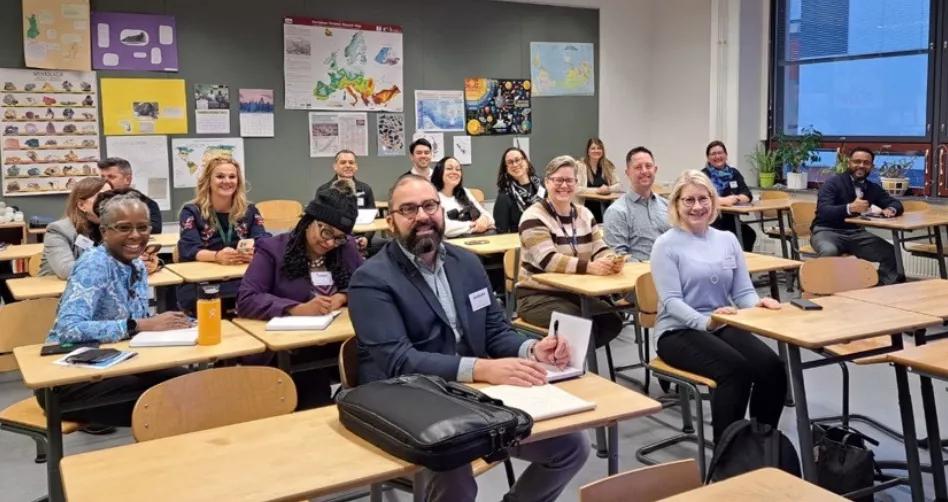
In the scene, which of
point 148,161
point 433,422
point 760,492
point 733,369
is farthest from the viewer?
point 148,161

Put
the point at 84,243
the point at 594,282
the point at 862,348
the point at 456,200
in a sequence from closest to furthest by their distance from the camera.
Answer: the point at 862,348 → the point at 594,282 → the point at 84,243 → the point at 456,200

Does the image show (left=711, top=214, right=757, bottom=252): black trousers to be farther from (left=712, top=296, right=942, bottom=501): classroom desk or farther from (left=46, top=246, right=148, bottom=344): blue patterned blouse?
(left=46, top=246, right=148, bottom=344): blue patterned blouse

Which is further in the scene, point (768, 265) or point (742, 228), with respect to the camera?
point (742, 228)

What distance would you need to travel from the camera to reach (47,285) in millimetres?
4277

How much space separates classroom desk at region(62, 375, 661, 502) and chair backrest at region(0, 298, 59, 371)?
168 centimetres

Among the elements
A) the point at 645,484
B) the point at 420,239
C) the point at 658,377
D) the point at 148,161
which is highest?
the point at 148,161

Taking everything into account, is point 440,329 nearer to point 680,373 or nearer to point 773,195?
point 680,373

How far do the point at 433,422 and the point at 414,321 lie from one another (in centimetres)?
78

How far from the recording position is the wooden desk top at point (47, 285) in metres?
4.05

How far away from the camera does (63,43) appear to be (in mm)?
6773

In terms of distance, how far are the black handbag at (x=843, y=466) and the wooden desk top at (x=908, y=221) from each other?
145 inches

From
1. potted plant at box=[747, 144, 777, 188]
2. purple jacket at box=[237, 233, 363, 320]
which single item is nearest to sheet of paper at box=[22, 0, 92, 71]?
purple jacket at box=[237, 233, 363, 320]

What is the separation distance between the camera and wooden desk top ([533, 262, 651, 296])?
3.83 metres

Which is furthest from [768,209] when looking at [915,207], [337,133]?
[337,133]
